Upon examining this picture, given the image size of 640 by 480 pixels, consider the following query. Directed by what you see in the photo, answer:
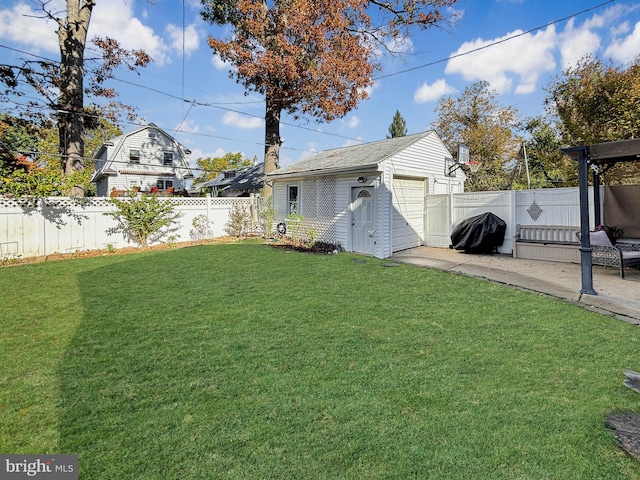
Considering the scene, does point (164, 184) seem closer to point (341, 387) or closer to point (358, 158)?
point (358, 158)

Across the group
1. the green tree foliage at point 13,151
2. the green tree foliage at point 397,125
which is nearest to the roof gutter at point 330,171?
the green tree foliage at point 13,151

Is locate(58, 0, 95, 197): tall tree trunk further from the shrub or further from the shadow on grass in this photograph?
the shadow on grass

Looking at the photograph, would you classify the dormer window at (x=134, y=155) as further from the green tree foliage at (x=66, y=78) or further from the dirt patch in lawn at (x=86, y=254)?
the dirt patch in lawn at (x=86, y=254)

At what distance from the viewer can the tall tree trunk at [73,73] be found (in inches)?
448

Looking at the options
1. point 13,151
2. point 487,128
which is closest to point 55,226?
point 13,151

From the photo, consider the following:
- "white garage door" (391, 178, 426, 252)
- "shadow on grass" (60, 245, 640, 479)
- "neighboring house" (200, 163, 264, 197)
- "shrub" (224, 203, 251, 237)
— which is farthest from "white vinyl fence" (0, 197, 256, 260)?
"neighboring house" (200, 163, 264, 197)

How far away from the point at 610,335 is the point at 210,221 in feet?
39.8

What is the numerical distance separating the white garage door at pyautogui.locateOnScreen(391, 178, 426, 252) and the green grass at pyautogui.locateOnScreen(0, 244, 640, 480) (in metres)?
4.51

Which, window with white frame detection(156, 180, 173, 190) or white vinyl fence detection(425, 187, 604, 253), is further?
window with white frame detection(156, 180, 173, 190)

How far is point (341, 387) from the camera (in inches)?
104

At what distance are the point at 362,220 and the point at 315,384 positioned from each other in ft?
23.9

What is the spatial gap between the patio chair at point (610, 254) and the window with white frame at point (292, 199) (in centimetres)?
835

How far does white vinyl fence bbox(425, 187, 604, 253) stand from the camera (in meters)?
8.06

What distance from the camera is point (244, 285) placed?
19.5 feet
